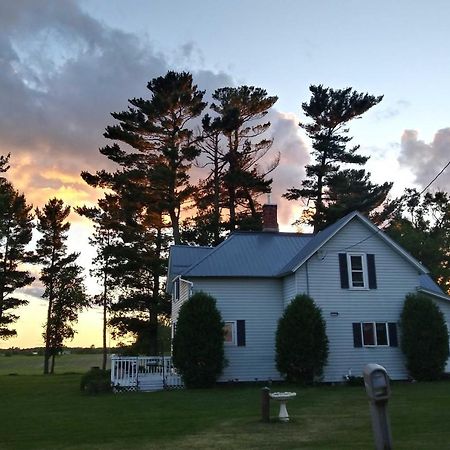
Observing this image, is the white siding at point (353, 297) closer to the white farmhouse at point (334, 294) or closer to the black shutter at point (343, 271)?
the white farmhouse at point (334, 294)

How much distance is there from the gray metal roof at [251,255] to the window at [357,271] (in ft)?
9.56

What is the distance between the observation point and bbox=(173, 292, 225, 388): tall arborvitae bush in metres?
22.3

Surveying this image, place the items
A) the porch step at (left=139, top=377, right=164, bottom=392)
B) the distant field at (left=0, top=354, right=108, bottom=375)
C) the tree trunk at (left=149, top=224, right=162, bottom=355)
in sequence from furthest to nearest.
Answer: the distant field at (left=0, top=354, right=108, bottom=375), the tree trunk at (left=149, top=224, right=162, bottom=355), the porch step at (left=139, top=377, right=164, bottom=392)

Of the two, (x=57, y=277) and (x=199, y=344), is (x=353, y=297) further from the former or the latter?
(x=57, y=277)

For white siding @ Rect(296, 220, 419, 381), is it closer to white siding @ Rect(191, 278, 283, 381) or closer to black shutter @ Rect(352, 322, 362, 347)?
black shutter @ Rect(352, 322, 362, 347)

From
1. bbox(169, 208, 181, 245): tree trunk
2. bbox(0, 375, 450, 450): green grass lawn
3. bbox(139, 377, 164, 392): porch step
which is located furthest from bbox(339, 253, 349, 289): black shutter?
bbox(169, 208, 181, 245): tree trunk

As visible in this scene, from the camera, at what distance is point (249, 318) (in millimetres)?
24250

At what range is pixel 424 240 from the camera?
43.9 metres

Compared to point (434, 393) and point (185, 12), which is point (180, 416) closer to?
point (434, 393)

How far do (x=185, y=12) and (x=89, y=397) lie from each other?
45.5ft

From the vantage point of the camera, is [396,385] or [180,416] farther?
[396,385]

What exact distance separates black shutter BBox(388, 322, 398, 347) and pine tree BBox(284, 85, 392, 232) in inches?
707

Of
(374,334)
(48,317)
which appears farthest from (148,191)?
(374,334)

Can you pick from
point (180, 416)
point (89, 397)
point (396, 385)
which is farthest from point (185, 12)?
point (396, 385)
